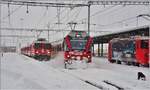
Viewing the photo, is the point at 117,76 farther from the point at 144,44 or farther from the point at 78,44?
the point at 144,44

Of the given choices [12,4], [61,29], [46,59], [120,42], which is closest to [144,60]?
[120,42]

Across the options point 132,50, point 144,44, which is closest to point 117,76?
point 144,44

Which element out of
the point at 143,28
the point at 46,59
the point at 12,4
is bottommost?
the point at 46,59

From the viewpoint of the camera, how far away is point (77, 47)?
28484 mm

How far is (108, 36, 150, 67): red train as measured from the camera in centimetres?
3219

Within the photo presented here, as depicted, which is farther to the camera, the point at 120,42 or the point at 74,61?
the point at 120,42

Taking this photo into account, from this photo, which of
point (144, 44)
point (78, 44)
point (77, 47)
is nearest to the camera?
point (77, 47)

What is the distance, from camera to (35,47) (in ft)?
154

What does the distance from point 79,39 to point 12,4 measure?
10.5 metres

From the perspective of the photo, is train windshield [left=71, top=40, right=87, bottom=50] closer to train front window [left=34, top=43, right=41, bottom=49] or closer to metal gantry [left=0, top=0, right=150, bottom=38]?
metal gantry [left=0, top=0, right=150, bottom=38]

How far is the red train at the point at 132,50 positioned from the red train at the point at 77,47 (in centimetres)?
602

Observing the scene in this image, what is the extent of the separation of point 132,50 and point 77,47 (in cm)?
771

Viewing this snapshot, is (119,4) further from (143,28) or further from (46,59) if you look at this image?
(46,59)

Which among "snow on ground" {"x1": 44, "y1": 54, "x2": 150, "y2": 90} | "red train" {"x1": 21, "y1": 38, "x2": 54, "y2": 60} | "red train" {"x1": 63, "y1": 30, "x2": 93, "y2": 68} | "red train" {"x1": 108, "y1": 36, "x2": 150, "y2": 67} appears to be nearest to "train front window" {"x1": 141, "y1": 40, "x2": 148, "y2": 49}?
"red train" {"x1": 108, "y1": 36, "x2": 150, "y2": 67}
